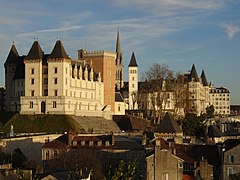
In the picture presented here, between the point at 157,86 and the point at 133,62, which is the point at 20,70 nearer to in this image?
the point at 157,86

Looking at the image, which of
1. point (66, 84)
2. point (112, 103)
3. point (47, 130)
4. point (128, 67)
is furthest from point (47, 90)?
point (128, 67)

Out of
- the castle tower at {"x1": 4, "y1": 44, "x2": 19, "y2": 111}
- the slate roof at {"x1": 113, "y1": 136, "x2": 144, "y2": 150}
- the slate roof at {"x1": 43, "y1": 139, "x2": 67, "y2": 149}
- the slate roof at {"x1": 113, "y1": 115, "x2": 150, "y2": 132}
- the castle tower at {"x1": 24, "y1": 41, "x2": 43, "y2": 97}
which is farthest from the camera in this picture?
the castle tower at {"x1": 4, "y1": 44, "x2": 19, "y2": 111}

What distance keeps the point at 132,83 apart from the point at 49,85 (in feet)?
184

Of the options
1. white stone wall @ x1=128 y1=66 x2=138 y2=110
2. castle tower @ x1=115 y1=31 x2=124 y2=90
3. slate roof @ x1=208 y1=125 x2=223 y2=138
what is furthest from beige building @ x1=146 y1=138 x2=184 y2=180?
castle tower @ x1=115 y1=31 x2=124 y2=90

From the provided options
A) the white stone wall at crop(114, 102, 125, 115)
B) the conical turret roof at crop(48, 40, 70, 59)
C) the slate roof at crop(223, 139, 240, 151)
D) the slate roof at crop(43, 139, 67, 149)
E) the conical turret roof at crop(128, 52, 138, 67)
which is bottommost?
the slate roof at crop(43, 139, 67, 149)

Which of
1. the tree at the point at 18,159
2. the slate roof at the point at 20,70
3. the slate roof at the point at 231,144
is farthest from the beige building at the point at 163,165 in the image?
the slate roof at the point at 20,70

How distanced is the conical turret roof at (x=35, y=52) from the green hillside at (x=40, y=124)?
9329 millimetres

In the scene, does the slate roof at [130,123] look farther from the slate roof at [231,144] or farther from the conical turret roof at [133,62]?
the conical turret roof at [133,62]

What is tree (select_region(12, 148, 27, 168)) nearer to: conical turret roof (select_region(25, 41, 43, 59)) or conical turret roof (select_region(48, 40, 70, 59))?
conical turret roof (select_region(48, 40, 70, 59))

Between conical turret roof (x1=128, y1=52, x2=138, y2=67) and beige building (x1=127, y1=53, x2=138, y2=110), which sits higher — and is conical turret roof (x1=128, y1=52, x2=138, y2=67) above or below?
above

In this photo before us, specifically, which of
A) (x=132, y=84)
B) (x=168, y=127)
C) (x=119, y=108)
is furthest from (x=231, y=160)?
(x=132, y=84)

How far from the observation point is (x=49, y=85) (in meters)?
80.2

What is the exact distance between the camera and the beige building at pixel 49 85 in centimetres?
7969

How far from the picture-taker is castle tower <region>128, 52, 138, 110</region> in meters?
123
